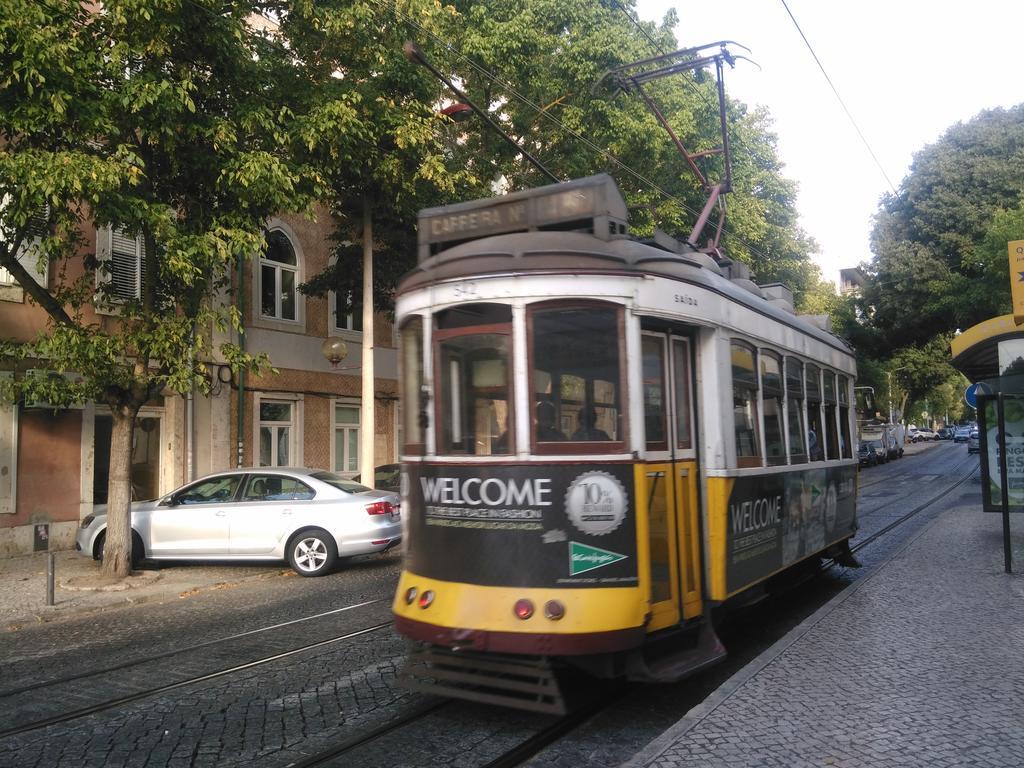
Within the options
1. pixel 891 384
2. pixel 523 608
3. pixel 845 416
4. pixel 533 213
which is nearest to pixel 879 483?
pixel 845 416

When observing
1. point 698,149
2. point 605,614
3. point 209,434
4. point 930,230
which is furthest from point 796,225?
point 605,614

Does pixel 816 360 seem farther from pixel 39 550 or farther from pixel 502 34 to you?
pixel 39 550

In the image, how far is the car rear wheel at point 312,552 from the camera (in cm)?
1141

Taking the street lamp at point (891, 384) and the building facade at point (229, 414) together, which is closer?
the building facade at point (229, 414)

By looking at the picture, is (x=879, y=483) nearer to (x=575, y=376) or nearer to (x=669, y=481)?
(x=669, y=481)

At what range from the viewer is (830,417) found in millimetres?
9328

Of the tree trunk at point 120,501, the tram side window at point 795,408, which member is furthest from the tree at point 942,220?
the tree trunk at point 120,501

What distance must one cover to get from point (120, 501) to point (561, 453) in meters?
8.27

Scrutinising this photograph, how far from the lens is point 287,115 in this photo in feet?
39.9

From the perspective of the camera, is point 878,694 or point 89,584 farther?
point 89,584

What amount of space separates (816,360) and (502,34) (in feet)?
33.3

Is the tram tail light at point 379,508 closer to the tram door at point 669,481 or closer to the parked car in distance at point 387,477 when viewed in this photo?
the parked car in distance at point 387,477

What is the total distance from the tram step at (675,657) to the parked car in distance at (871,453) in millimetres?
37589

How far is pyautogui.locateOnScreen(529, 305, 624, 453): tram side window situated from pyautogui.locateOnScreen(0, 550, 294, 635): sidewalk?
22.4 feet
